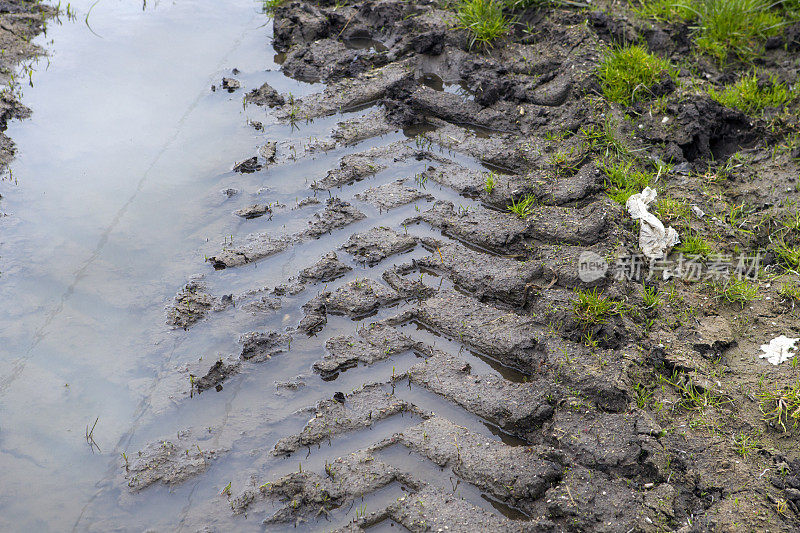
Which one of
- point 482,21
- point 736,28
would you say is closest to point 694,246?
point 736,28

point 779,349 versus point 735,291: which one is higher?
point 735,291

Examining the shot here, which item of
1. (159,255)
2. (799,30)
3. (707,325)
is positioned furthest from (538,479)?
(799,30)

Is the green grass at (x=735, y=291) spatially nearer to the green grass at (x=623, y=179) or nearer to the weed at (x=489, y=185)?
the green grass at (x=623, y=179)

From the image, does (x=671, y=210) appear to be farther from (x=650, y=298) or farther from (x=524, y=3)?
(x=524, y=3)

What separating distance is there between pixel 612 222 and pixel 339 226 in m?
1.94

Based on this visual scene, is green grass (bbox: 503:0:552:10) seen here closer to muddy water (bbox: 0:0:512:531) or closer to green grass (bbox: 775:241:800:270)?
muddy water (bbox: 0:0:512:531)

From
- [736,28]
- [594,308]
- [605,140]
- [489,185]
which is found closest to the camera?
[594,308]

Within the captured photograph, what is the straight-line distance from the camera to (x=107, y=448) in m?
3.36

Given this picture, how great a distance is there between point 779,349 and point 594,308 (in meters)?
1.08

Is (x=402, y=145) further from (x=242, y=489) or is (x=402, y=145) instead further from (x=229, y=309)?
(x=242, y=489)

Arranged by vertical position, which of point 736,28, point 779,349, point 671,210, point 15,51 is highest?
point 736,28

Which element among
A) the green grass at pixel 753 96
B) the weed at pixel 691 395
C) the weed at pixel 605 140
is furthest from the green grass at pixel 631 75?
the weed at pixel 691 395

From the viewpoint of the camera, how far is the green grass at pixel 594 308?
12.5 feet

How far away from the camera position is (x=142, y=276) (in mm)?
4297
